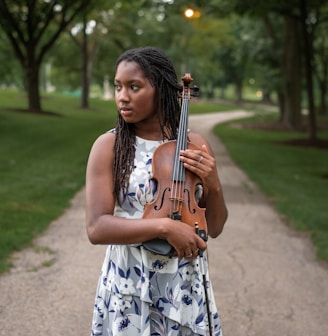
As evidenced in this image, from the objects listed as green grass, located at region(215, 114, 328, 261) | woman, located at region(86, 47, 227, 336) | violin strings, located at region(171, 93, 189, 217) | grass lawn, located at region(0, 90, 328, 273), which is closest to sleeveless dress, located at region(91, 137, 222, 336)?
woman, located at region(86, 47, 227, 336)

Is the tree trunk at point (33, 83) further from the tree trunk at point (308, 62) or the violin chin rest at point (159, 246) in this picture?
the violin chin rest at point (159, 246)

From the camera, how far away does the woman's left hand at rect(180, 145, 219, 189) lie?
1902 millimetres

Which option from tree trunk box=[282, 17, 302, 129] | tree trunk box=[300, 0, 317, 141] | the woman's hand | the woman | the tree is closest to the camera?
the woman's hand

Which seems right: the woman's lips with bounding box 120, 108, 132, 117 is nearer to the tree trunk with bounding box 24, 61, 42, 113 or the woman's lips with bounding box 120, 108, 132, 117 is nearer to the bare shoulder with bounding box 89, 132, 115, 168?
the bare shoulder with bounding box 89, 132, 115, 168

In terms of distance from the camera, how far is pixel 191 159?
6.24 feet

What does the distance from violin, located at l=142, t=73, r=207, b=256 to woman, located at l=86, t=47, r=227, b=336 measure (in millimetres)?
41

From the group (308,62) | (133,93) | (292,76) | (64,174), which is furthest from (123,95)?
(292,76)

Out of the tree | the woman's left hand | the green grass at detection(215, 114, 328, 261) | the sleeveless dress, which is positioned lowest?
the green grass at detection(215, 114, 328, 261)

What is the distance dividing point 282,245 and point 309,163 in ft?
27.7

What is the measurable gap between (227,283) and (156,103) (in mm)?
3315

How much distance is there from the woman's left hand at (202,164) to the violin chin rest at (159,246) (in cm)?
26

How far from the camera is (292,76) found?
83.1 ft

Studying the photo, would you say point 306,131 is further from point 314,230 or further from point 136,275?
point 136,275

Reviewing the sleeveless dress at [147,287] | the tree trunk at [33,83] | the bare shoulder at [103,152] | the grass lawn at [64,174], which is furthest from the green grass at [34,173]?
→ the tree trunk at [33,83]
